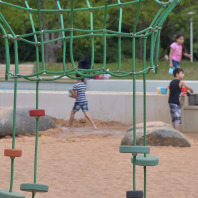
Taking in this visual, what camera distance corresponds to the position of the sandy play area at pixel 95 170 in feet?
16.8

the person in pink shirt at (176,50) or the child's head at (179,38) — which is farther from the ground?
the child's head at (179,38)

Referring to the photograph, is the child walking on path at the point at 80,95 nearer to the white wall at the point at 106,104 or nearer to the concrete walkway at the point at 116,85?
the white wall at the point at 106,104

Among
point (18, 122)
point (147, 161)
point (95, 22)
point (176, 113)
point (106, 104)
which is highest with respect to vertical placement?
point (95, 22)

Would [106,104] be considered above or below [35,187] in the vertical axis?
above

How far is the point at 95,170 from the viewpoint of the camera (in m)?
6.02

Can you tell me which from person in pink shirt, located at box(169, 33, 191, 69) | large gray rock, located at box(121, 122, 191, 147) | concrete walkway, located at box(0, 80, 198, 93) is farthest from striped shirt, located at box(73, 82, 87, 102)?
concrete walkway, located at box(0, 80, 198, 93)

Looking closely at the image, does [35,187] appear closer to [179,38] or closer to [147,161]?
[147,161]

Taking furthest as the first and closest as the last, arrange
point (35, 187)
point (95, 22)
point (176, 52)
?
point (95, 22), point (176, 52), point (35, 187)

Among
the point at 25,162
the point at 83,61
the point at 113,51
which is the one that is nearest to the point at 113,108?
the point at 83,61

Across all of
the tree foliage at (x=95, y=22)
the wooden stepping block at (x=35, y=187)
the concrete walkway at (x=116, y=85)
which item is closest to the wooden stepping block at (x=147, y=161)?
the wooden stepping block at (x=35, y=187)

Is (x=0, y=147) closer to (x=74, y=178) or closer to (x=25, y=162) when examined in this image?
(x=25, y=162)

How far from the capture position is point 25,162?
646 cm

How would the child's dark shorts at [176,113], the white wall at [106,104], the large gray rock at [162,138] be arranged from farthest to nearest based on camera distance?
1. the white wall at [106,104]
2. the child's dark shorts at [176,113]
3. the large gray rock at [162,138]

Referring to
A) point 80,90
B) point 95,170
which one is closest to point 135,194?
point 95,170
